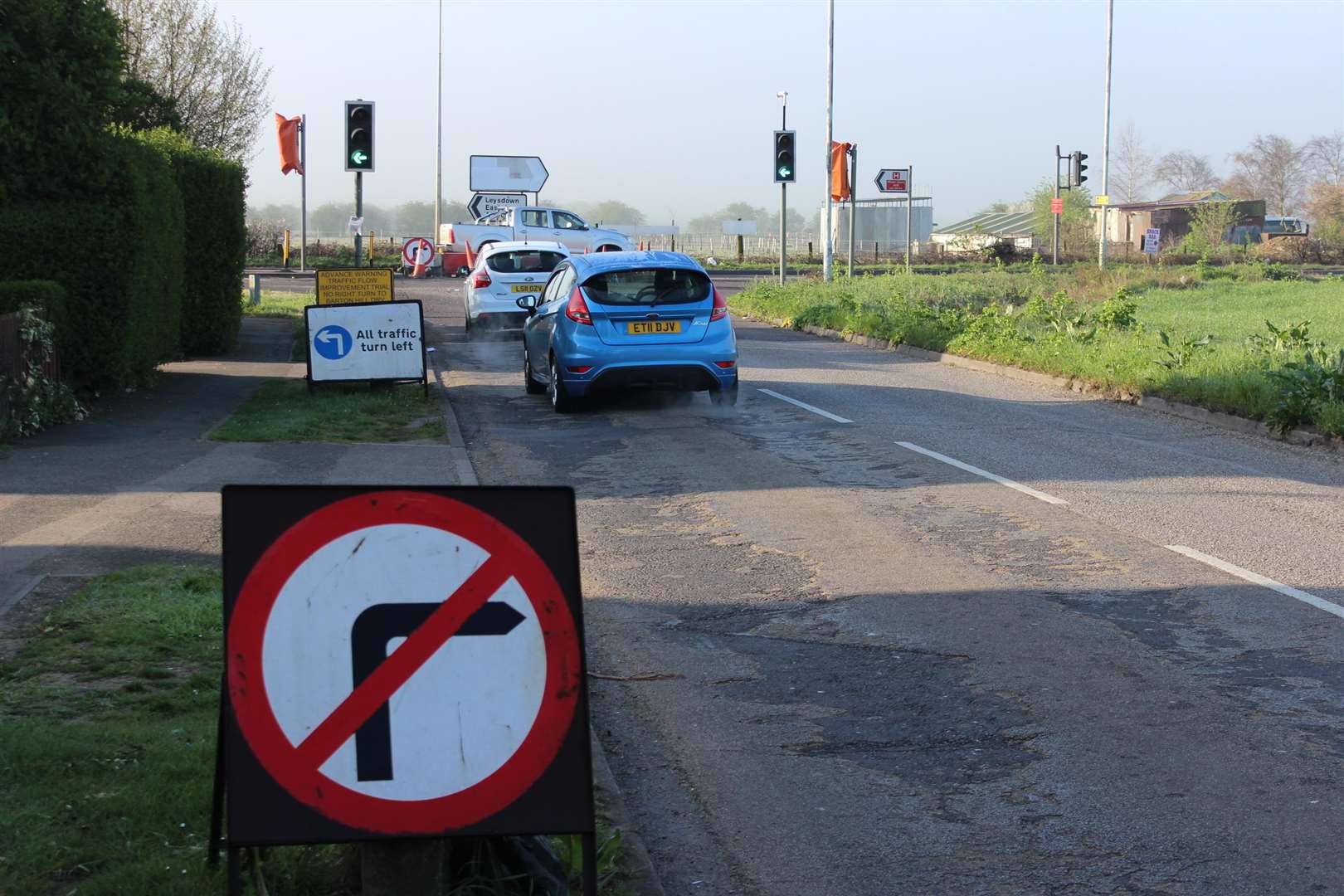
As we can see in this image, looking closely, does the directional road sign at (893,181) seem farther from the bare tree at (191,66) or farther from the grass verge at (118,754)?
the grass verge at (118,754)

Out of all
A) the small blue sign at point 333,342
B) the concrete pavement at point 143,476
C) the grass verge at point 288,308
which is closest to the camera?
the concrete pavement at point 143,476

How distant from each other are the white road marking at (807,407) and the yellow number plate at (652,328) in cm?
172

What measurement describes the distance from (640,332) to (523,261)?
1089cm

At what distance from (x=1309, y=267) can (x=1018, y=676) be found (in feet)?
202

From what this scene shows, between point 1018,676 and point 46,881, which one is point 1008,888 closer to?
point 1018,676

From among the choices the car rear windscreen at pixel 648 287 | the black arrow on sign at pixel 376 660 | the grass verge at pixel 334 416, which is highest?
the car rear windscreen at pixel 648 287

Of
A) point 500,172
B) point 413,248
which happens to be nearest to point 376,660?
point 413,248

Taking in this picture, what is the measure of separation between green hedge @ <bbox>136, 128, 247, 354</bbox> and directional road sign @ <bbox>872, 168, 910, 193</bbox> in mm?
25678

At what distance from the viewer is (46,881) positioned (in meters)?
3.84

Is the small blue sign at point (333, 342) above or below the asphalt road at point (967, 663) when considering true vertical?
above

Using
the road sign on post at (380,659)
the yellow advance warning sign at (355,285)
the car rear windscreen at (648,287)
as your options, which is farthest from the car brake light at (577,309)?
the road sign on post at (380,659)

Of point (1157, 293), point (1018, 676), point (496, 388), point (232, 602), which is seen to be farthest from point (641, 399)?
point (1157, 293)

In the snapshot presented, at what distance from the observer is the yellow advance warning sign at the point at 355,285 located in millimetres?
19656

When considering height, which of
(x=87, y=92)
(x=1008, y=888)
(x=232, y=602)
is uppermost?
(x=87, y=92)
